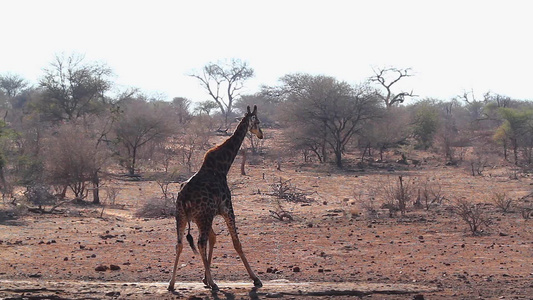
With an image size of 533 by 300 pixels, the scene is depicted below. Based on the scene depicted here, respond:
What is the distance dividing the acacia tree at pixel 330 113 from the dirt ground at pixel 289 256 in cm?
1778

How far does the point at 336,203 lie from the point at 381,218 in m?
5.23

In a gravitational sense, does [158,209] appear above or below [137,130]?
below

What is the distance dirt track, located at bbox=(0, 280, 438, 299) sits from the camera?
823 cm

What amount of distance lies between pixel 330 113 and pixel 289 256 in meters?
26.8

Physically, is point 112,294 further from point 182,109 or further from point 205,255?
point 182,109

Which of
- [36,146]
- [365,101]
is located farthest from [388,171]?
[36,146]

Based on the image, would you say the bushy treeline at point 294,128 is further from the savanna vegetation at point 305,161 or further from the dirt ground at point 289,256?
the dirt ground at point 289,256

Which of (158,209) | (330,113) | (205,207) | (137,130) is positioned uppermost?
(330,113)

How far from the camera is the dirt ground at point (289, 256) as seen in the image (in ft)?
27.8

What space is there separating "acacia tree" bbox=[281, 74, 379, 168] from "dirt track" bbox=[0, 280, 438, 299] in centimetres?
2784

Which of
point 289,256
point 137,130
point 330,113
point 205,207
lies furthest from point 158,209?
point 330,113

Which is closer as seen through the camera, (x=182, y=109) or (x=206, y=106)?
(x=182, y=109)

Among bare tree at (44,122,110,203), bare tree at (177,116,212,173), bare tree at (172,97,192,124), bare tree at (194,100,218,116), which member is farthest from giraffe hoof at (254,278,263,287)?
bare tree at (194,100,218,116)

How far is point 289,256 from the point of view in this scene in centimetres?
1128
